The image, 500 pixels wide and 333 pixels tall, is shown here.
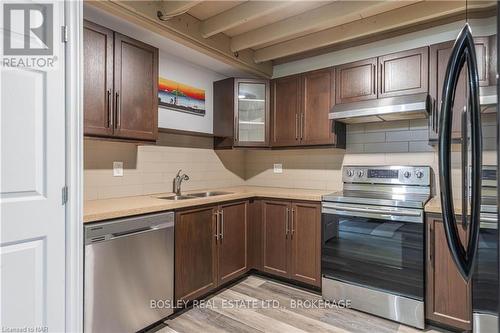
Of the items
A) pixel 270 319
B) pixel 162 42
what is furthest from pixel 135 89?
pixel 270 319

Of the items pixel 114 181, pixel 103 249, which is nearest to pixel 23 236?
pixel 103 249

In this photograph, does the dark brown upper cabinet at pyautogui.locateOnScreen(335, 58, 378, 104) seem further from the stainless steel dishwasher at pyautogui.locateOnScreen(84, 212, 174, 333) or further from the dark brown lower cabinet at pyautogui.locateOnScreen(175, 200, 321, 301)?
the stainless steel dishwasher at pyautogui.locateOnScreen(84, 212, 174, 333)

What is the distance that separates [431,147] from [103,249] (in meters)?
2.73

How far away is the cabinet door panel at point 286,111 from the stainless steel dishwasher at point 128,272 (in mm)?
1550

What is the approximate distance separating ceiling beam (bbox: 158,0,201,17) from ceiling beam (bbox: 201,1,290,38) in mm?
406

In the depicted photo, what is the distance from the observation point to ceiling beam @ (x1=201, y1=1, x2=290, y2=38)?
2193mm

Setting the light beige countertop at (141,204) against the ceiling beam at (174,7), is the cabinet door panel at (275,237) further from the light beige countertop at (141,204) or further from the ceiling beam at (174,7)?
the ceiling beam at (174,7)

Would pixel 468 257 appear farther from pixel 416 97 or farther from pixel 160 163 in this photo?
pixel 160 163

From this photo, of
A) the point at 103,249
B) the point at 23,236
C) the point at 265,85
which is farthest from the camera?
the point at 265,85

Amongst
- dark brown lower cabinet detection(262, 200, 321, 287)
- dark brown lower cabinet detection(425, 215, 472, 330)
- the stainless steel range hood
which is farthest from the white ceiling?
dark brown lower cabinet detection(425, 215, 472, 330)

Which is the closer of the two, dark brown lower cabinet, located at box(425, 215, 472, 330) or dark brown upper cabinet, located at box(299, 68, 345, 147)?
dark brown lower cabinet, located at box(425, 215, 472, 330)

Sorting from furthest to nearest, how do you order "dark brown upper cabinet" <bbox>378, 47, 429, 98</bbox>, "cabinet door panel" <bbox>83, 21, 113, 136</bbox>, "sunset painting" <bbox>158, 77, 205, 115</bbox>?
1. "sunset painting" <bbox>158, 77, 205, 115</bbox>
2. "dark brown upper cabinet" <bbox>378, 47, 429, 98</bbox>
3. "cabinet door panel" <bbox>83, 21, 113, 136</bbox>

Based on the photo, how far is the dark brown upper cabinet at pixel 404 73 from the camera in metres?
2.38

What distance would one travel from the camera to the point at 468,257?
3.17 ft
